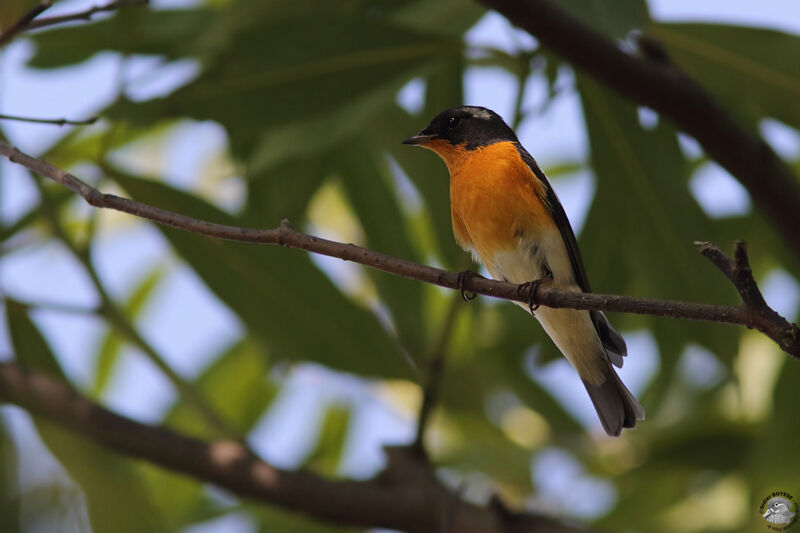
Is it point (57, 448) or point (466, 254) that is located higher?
point (466, 254)

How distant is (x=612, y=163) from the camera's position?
407cm

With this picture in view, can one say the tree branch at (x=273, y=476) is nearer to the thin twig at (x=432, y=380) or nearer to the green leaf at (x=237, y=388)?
the thin twig at (x=432, y=380)

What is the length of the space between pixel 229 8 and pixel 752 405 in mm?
3239

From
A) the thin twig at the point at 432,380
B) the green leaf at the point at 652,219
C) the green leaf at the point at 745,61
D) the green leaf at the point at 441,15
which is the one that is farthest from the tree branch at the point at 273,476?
the green leaf at the point at 745,61

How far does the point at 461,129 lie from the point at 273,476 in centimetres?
168

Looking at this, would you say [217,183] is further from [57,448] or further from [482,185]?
[482,185]

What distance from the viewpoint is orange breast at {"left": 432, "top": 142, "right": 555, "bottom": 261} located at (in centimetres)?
363

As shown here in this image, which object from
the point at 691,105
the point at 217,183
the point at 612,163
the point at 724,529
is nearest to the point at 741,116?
the point at 612,163

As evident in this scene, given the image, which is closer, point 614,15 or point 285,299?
point 614,15

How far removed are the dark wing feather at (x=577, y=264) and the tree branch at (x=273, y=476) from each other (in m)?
0.75

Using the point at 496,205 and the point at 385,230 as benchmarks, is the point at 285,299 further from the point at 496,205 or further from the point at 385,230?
the point at 496,205

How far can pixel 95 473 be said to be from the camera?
4125mm

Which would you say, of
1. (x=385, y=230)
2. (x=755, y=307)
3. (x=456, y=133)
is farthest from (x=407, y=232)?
(x=755, y=307)
